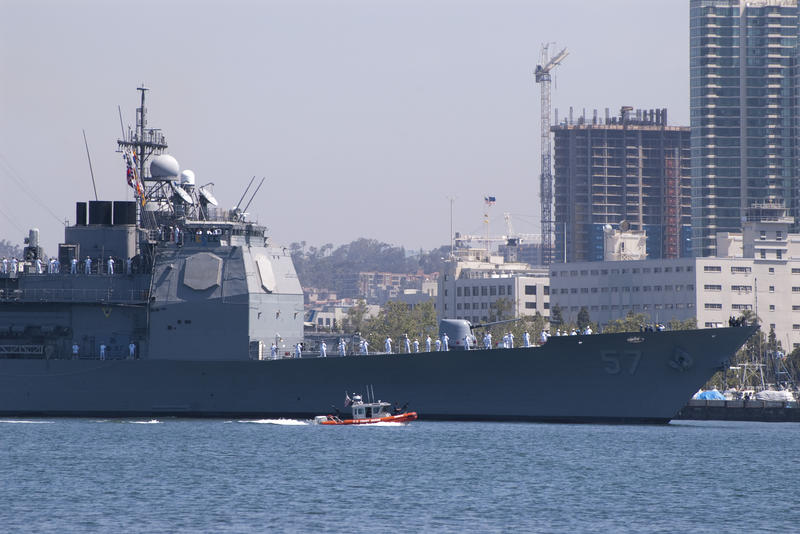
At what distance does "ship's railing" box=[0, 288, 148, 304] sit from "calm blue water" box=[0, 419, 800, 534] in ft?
13.3

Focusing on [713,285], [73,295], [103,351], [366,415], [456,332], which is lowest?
[366,415]

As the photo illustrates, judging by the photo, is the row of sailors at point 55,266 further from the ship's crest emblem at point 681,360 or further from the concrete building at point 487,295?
the concrete building at point 487,295

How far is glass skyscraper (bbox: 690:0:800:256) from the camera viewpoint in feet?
497

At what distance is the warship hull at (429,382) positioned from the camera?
1684 inches

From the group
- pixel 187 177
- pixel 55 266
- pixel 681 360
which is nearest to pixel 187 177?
pixel 187 177

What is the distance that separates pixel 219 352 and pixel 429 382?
6884 mm

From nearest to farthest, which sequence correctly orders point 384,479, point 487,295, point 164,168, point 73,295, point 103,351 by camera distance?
point 384,479 → point 103,351 → point 73,295 → point 164,168 → point 487,295

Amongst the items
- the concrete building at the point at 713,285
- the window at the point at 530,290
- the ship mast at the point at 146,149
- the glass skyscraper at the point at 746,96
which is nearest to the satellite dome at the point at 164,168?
the ship mast at the point at 146,149

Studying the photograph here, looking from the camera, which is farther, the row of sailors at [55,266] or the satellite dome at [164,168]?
the satellite dome at [164,168]

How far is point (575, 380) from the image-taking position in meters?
43.1

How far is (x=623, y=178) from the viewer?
18875 centimetres

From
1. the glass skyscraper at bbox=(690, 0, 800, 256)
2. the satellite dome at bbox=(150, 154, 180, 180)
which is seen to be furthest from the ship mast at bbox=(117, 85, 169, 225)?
the glass skyscraper at bbox=(690, 0, 800, 256)

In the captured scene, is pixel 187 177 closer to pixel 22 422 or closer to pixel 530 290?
pixel 22 422

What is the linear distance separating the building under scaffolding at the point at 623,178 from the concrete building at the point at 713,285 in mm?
68187
